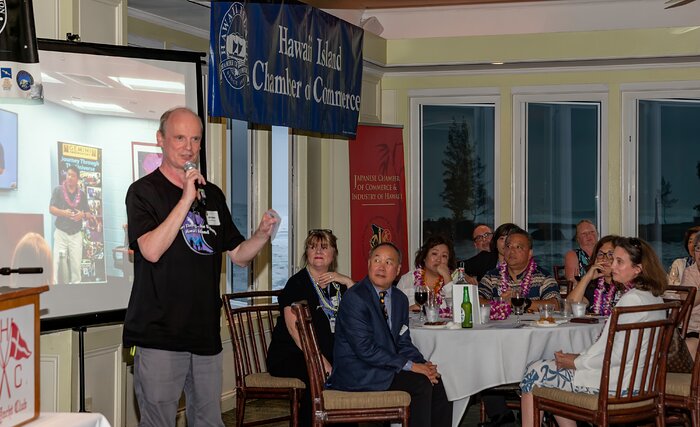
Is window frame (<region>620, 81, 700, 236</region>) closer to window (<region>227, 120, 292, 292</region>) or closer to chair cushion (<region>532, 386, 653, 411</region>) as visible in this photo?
window (<region>227, 120, 292, 292</region>)

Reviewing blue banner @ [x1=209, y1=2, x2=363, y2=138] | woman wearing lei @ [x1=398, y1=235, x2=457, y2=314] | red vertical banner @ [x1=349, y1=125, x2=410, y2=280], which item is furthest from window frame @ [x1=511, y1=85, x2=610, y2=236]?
woman wearing lei @ [x1=398, y1=235, x2=457, y2=314]

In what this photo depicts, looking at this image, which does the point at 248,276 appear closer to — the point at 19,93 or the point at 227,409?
the point at 227,409

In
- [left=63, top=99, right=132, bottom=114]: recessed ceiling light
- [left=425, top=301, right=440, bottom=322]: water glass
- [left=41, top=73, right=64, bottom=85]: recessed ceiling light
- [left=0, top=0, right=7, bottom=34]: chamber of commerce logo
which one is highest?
[left=0, top=0, right=7, bottom=34]: chamber of commerce logo

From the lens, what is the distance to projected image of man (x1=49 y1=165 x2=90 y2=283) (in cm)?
439

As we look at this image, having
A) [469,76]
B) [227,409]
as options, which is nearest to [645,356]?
[227,409]

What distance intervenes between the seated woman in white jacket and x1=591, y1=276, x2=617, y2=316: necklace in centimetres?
85

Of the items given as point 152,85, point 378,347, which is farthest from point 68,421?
point 152,85

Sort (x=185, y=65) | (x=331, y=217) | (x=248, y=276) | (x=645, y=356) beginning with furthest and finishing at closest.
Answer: (x=331, y=217), (x=248, y=276), (x=185, y=65), (x=645, y=356)

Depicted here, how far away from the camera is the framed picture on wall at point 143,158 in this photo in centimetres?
486

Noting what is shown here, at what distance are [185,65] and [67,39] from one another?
0.65 m

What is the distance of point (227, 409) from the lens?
23.4 feet

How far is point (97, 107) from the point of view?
465 centimetres

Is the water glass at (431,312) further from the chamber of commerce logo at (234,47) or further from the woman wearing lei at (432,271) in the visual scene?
the chamber of commerce logo at (234,47)

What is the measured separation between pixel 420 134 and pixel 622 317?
5.30 metres
